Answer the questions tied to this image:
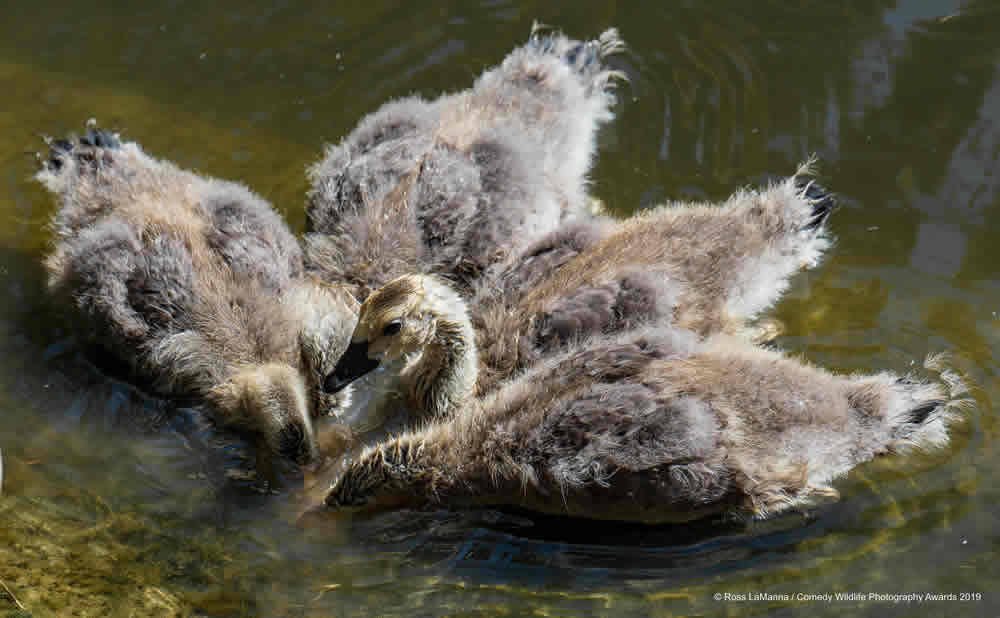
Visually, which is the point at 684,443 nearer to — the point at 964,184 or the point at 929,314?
the point at 929,314

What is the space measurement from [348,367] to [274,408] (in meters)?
0.38

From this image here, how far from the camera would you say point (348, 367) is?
529 centimetres

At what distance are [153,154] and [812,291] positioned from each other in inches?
153

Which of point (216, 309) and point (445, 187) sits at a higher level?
point (445, 187)

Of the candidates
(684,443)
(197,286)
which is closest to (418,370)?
(197,286)

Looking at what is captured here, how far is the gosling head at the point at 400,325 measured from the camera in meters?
5.21

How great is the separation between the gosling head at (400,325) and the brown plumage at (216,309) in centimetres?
26

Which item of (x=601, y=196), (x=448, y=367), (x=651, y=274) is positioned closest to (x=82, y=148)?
(x=448, y=367)

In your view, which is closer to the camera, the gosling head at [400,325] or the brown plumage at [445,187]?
the gosling head at [400,325]

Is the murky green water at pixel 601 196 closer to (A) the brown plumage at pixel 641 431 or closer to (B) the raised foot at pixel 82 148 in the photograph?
(A) the brown plumage at pixel 641 431

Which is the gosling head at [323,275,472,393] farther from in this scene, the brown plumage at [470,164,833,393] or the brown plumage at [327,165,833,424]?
the brown plumage at [470,164,833,393]

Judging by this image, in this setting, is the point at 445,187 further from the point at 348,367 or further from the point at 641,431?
the point at 641,431

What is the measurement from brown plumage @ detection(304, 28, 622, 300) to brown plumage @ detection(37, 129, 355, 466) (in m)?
0.29

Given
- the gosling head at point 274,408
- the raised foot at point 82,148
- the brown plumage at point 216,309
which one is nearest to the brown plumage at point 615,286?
the gosling head at point 274,408
